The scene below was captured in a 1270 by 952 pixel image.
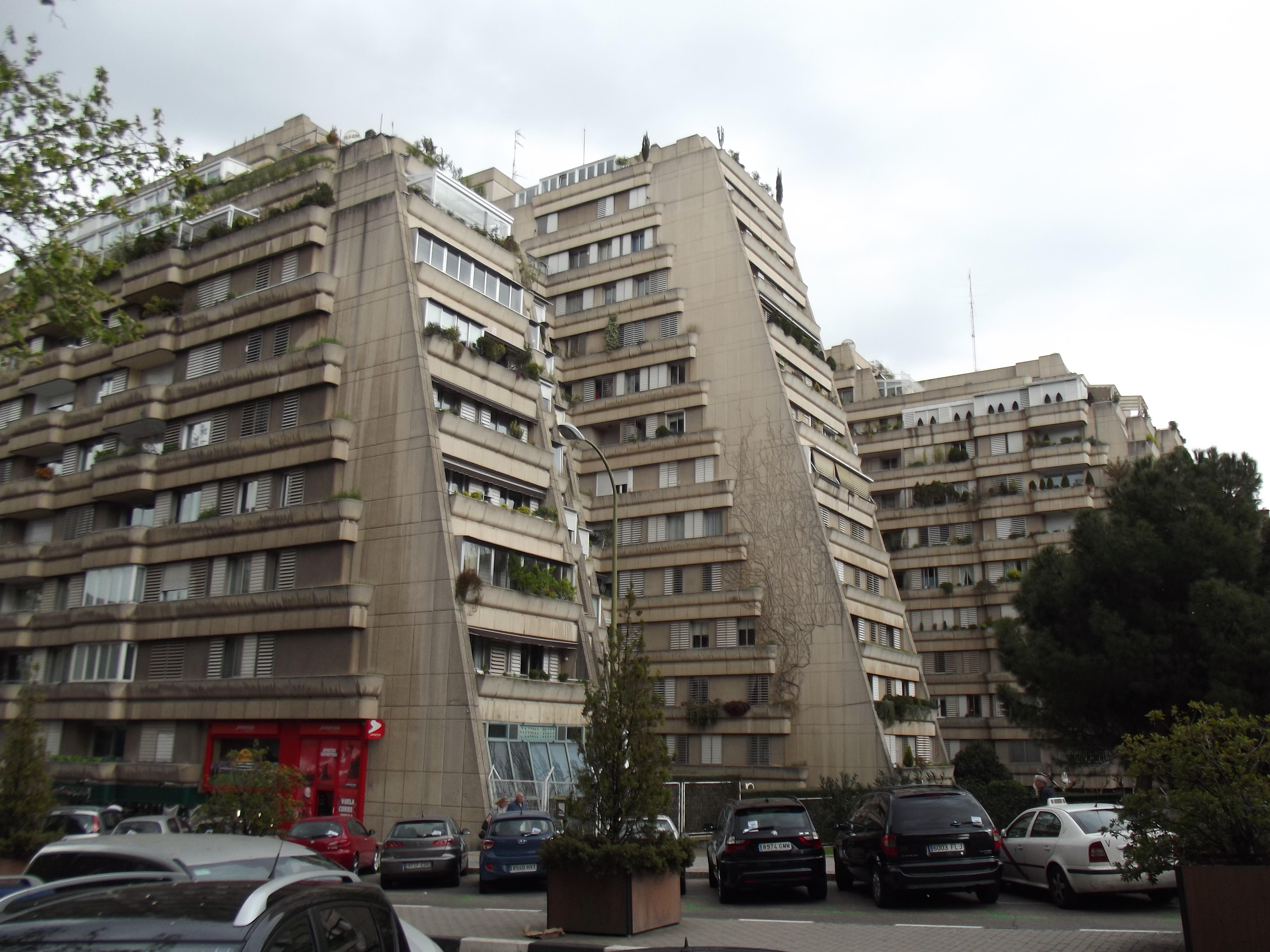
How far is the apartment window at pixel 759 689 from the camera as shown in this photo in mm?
40625

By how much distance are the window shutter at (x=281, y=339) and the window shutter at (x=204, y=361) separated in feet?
9.42

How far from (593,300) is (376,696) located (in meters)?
25.6

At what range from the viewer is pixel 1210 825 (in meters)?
9.88

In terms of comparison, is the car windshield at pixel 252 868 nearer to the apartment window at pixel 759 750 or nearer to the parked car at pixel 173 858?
the parked car at pixel 173 858

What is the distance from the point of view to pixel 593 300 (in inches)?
2002

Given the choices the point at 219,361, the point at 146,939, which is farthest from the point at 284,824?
the point at 219,361

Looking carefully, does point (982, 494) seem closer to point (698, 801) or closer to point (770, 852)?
point (698, 801)

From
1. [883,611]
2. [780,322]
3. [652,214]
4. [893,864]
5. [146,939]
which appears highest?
[652,214]

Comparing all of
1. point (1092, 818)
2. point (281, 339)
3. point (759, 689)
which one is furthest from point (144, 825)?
point (759, 689)

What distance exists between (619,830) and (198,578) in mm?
27440

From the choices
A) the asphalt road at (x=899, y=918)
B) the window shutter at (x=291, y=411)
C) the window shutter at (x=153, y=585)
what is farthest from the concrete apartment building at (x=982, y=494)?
the asphalt road at (x=899, y=918)

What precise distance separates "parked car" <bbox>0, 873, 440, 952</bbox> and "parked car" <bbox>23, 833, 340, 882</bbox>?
10.9 feet

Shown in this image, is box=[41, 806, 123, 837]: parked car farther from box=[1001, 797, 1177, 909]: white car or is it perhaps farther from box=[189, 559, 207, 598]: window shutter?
box=[1001, 797, 1177, 909]: white car

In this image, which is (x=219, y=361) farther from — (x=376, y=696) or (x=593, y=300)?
(x=593, y=300)
